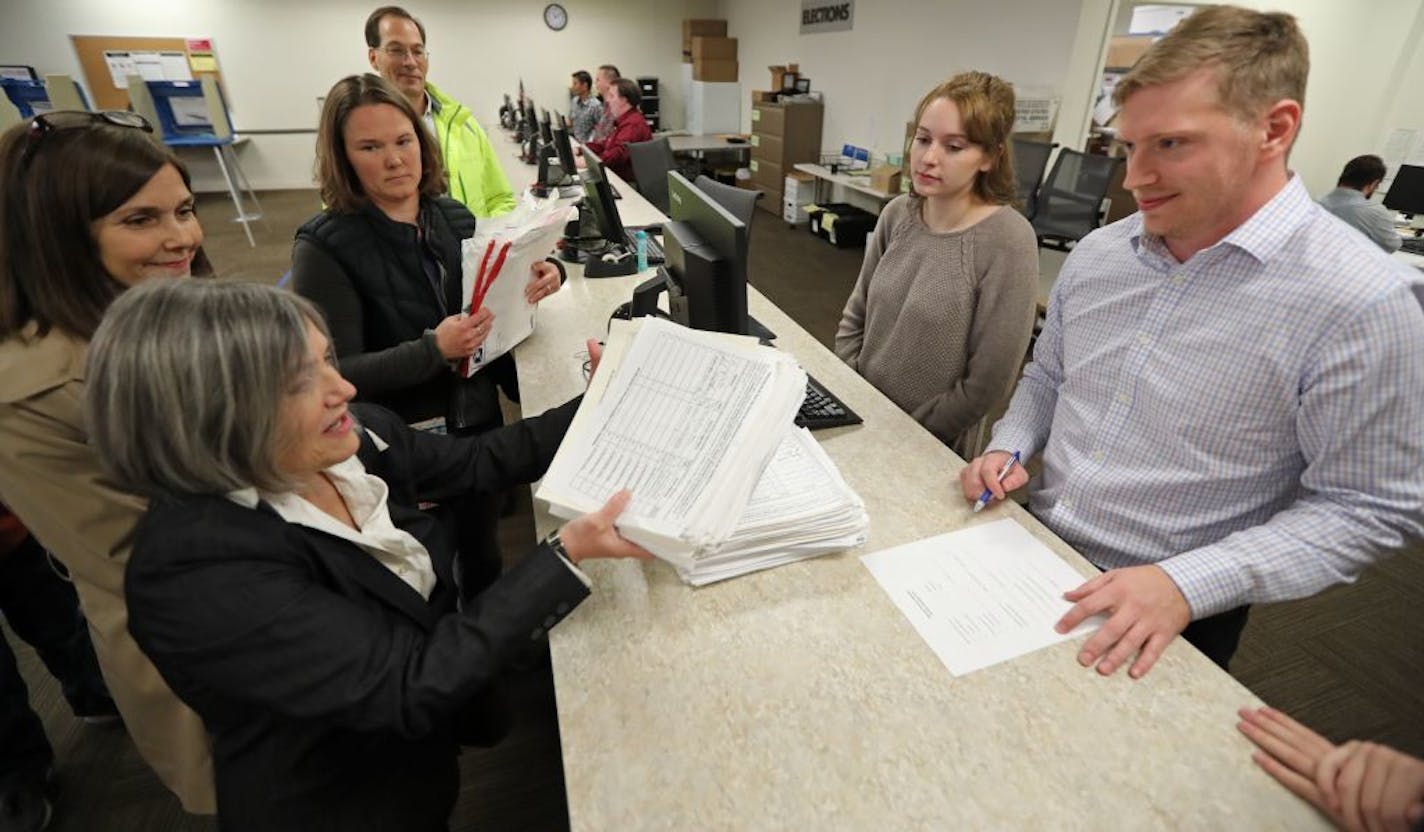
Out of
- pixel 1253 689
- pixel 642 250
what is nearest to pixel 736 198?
pixel 642 250

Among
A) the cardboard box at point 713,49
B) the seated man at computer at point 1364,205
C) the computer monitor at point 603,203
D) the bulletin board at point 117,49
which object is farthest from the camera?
the cardboard box at point 713,49

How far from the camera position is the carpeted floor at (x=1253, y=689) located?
1521 millimetres

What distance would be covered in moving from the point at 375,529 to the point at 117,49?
412 inches

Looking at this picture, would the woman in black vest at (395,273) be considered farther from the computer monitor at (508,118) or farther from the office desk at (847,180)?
the computer monitor at (508,118)

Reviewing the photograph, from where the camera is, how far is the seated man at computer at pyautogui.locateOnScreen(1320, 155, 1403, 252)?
3.51m

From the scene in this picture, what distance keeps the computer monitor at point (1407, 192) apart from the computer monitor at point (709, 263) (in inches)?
214

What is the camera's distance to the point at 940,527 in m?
1.04

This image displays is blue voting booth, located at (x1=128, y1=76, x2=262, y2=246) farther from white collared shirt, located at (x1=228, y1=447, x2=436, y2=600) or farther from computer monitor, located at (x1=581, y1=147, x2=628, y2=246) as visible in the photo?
white collared shirt, located at (x1=228, y1=447, x2=436, y2=600)

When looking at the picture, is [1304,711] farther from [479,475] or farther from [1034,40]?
[1034,40]

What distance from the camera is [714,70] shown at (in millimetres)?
8680

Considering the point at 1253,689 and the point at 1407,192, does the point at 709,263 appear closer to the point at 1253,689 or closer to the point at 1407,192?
the point at 1253,689

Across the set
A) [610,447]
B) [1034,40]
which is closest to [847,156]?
[1034,40]

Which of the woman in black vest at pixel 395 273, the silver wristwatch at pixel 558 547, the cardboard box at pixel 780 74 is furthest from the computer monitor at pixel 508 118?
the silver wristwatch at pixel 558 547

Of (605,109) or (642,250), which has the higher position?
(605,109)
